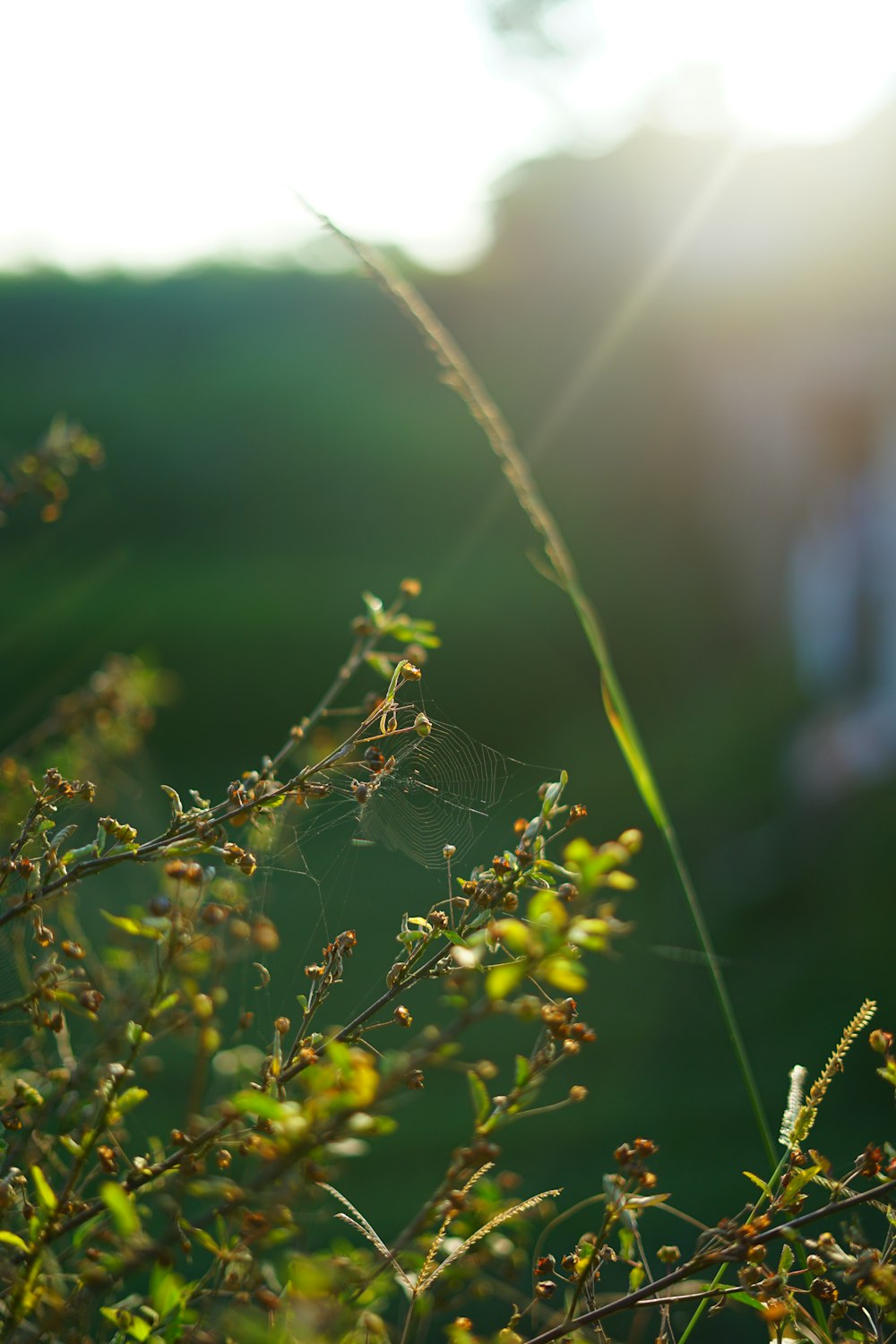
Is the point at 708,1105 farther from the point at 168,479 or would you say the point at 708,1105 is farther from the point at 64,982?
the point at 168,479

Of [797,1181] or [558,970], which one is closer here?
[558,970]

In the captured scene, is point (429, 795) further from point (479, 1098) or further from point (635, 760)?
point (479, 1098)

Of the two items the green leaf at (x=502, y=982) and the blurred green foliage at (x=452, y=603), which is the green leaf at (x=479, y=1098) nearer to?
the green leaf at (x=502, y=982)

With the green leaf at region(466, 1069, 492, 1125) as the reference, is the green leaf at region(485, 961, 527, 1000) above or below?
above

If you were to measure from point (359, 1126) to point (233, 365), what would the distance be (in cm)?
819

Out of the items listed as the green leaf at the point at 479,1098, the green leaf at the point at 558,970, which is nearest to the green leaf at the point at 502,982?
the green leaf at the point at 558,970

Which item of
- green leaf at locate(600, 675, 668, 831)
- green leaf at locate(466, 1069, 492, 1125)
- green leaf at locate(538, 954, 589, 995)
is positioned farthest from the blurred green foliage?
green leaf at locate(538, 954, 589, 995)

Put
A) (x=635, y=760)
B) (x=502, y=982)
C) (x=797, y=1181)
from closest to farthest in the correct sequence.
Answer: (x=502, y=982), (x=797, y=1181), (x=635, y=760)

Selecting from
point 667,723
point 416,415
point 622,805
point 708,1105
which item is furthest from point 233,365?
point 708,1105

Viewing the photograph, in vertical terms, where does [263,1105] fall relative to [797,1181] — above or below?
above

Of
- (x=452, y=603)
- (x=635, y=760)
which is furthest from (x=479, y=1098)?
(x=452, y=603)

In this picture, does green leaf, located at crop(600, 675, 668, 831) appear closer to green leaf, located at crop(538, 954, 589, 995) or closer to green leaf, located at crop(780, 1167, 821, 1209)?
green leaf, located at crop(780, 1167, 821, 1209)

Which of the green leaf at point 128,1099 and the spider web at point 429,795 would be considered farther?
the spider web at point 429,795

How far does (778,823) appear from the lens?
3.73m
